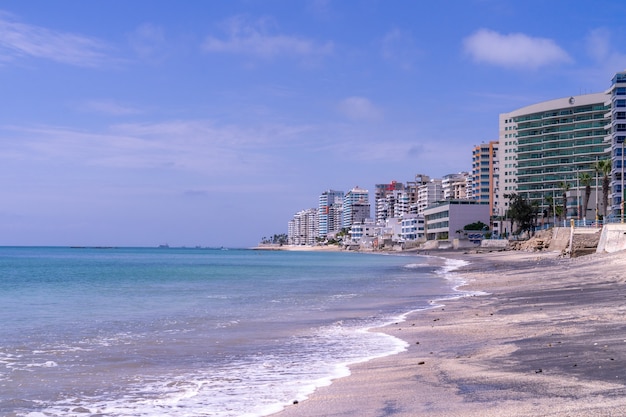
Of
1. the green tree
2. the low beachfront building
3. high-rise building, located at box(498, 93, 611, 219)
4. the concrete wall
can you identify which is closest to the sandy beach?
the concrete wall

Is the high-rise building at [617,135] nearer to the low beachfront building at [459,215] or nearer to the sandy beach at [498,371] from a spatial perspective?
the low beachfront building at [459,215]

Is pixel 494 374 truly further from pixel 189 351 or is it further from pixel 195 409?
pixel 189 351

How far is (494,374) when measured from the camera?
9.87 metres

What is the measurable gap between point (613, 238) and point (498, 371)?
4960 centimetres

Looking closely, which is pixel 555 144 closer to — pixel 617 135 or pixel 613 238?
pixel 617 135

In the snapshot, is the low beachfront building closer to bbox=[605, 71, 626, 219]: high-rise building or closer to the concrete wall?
bbox=[605, 71, 626, 219]: high-rise building

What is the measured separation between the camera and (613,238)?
5459cm

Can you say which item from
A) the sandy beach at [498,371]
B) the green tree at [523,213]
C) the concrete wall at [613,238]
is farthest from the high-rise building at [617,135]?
the sandy beach at [498,371]

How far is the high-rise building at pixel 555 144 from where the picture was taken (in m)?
156

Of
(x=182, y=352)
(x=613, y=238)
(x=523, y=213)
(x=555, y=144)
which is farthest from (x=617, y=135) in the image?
(x=182, y=352)

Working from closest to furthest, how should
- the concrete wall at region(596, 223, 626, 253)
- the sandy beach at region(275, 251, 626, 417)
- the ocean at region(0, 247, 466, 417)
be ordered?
the sandy beach at region(275, 251, 626, 417) → the ocean at region(0, 247, 466, 417) → the concrete wall at region(596, 223, 626, 253)

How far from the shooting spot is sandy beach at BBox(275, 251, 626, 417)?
7820 millimetres

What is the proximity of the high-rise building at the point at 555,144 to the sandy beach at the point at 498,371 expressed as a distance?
136 meters

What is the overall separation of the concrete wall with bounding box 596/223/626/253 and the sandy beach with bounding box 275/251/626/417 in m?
37.0
